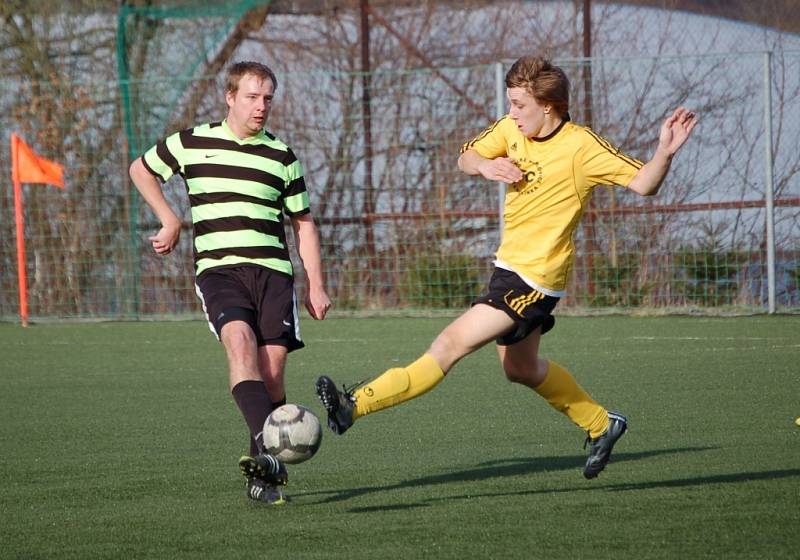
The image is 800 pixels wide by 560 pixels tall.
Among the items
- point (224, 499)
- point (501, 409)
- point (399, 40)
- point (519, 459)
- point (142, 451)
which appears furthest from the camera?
point (399, 40)

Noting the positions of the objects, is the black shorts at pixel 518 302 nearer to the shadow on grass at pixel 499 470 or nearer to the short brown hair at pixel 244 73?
the shadow on grass at pixel 499 470

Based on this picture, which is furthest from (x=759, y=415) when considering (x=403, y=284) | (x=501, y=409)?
(x=403, y=284)

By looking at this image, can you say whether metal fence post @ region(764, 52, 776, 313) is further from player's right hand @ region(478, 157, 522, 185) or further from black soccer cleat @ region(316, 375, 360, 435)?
black soccer cleat @ region(316, 375, 360, 435)

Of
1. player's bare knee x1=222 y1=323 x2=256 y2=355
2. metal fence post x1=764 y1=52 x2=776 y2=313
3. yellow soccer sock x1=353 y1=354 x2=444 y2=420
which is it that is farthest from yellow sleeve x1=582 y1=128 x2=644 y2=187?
metal fence post x1=764 y1=52 x2=776 y2=313

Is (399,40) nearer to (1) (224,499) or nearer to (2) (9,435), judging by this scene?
(2) (9,435)

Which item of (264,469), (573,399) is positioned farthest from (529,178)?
(264,469)

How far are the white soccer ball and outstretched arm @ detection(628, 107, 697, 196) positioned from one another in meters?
1.49

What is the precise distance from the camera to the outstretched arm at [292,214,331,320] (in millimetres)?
5355

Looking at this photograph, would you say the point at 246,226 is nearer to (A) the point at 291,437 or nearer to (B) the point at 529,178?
(A) the point at 291,437

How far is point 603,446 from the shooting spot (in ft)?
17.5

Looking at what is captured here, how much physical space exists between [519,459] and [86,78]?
12.1m

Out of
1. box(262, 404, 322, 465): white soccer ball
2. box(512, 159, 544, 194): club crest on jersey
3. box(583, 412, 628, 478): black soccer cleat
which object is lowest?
box(583, 412, 628, 478): black soccer cleat

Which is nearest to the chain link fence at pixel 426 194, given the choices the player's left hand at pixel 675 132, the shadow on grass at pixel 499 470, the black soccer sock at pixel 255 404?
the shadow on grass at pixel 499 470

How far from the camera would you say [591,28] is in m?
15.1
